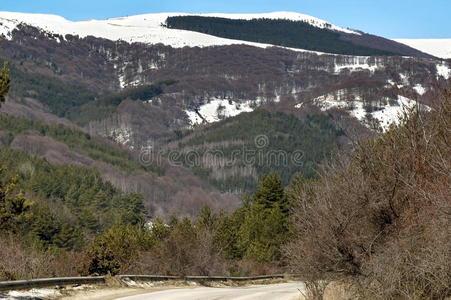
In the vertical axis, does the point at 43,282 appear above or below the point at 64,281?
above

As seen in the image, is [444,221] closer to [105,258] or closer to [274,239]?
[105,258]

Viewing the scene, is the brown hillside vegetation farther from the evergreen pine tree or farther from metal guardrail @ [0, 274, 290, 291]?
the evergreen pine tree

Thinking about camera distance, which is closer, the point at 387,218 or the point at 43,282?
the point at 387,218

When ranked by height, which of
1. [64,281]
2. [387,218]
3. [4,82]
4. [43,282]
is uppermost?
[4,82]

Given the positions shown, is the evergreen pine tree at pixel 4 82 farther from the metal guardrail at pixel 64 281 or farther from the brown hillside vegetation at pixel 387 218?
the brown hillside vegetation at pixel 387 218

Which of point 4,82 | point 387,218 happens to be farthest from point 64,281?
point 387,218

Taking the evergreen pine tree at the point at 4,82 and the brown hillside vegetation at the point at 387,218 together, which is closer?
the brown hillside vegetation at the point at 387,218

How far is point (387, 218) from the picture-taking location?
1734 centimetres

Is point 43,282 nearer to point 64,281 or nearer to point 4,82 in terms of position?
point 64,281

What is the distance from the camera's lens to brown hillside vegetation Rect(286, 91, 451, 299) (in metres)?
14.5

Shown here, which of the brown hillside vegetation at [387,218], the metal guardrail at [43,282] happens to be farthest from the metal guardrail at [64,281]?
the brown hillside vegetation at [387,218]

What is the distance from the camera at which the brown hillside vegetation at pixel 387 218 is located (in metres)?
14.5

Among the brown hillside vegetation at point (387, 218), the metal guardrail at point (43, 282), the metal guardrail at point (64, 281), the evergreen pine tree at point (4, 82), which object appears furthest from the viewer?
the metal guardrail at point (64, 281)

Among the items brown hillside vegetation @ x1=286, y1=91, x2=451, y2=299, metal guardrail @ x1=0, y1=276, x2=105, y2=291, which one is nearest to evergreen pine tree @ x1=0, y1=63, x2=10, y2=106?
metal guardrail @ x1=0, y1=276, x2=105, y2=291
